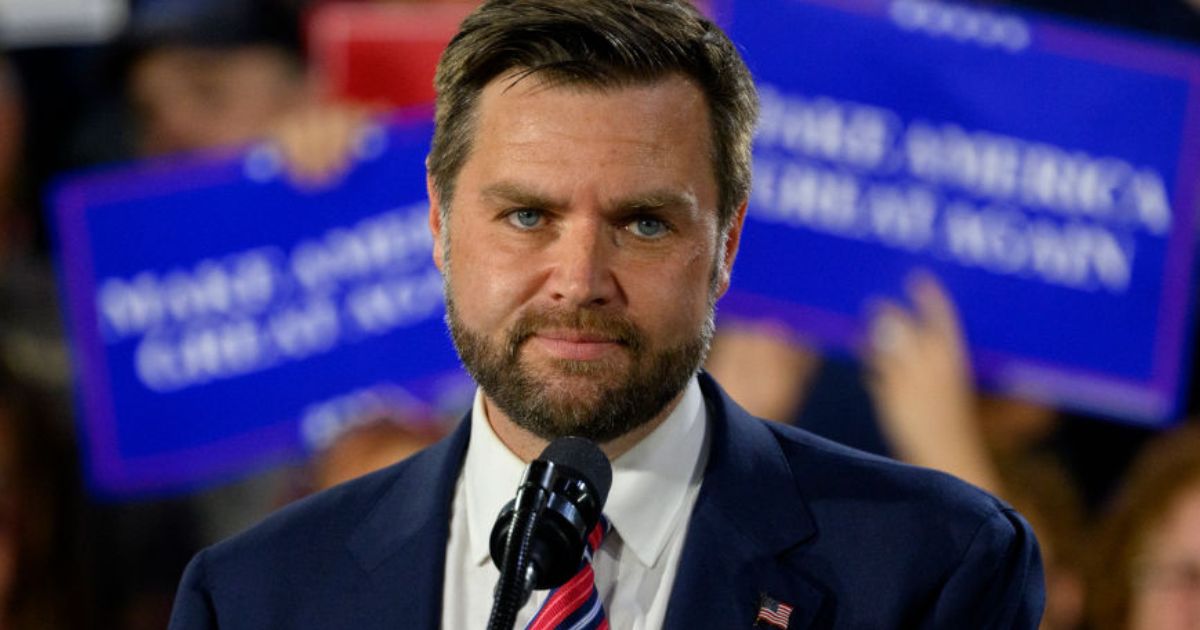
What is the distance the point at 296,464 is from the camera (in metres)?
4.14

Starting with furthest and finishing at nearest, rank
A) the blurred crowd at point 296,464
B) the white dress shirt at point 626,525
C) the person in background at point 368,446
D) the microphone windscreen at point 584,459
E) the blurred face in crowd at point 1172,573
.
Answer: the person in background at point 368,446 < the blurred crowd at point 296,464 < the blurred face in crowd at point 1172,573 < the white dress shirt at point 626,525 < the microphone windscreen at point 584,459

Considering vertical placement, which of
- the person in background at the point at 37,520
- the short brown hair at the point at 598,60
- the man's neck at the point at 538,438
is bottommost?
the person in background at the point at 37,520

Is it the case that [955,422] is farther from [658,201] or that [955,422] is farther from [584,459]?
[584,459]

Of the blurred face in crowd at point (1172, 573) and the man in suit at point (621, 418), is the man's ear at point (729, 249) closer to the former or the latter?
the man in suit at point (621, 418)

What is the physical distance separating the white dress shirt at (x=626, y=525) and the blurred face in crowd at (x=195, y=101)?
2558mm

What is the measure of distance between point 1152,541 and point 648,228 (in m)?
2.56

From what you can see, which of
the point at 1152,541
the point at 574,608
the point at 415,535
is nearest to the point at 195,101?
the point at 1152,541

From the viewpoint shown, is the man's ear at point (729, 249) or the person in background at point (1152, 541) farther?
the person in background at point (1152, 541)

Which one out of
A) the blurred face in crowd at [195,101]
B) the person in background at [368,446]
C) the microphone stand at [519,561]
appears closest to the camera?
the microphone stand at [519,561]

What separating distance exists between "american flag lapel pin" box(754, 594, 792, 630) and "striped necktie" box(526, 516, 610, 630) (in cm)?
15

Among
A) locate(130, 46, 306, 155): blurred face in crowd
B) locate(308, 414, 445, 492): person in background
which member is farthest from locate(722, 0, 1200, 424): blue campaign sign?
locate(130, 46, 306, 155): blurred face in crowd

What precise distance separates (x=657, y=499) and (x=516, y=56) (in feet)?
1.55

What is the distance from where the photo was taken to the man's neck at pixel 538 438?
1728 millimetres

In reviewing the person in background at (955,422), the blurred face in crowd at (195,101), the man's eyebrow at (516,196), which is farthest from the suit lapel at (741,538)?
the blurred face in crowd at (195,101)
